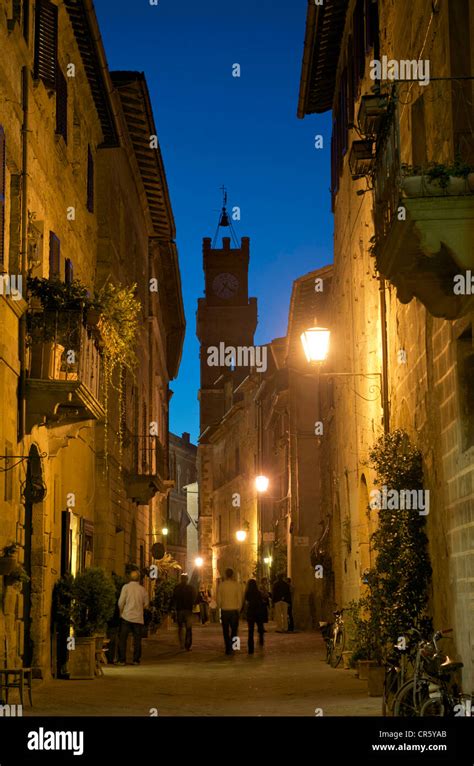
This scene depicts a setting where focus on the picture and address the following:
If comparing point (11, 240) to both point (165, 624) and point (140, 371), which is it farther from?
point (165, 624)

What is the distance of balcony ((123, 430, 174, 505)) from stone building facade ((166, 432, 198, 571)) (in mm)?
34653

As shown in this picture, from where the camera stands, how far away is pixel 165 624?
1442 inches

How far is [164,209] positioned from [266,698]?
22.0m

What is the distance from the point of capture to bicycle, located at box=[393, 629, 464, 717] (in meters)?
9.24

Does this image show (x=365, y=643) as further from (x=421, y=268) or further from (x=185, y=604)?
(x=185, y=604)

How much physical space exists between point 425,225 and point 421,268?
3.10 feet

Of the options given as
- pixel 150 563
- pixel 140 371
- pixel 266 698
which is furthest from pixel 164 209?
pixel 266 698

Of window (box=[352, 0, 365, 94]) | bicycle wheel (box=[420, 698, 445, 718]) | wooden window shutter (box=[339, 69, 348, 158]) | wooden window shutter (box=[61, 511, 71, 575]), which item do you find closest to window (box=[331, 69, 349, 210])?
wooden window shutter (box=[339, 69, 348, 158])

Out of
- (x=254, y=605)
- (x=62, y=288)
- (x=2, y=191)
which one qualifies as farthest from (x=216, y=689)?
(x=254, y=605)

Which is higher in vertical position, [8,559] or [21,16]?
[21,16]

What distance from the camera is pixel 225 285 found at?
277ft

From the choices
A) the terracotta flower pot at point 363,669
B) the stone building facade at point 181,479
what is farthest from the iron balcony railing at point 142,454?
the stone building facade at point 181,479

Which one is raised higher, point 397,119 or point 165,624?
point 397,119

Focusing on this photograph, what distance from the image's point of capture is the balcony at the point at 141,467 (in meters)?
27.7
